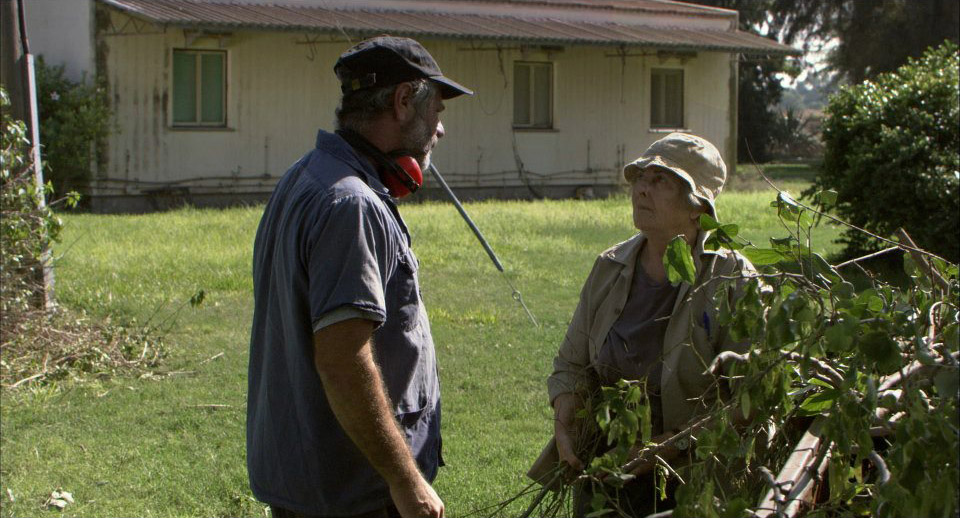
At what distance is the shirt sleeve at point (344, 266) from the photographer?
2703 millimetres

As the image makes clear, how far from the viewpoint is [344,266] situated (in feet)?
8.91

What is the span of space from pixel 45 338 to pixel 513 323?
3.65 meters

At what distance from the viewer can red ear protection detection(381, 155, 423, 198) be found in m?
3.10

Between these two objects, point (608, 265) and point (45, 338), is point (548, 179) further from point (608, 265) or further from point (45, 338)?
point (608, 265)

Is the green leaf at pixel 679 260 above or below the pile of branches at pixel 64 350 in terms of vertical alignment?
above

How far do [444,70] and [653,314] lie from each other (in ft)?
60.6

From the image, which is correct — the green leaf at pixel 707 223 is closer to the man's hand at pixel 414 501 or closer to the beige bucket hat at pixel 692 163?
the man's hand at pixel 414 501

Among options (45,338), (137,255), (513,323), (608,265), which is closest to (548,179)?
(137,255)

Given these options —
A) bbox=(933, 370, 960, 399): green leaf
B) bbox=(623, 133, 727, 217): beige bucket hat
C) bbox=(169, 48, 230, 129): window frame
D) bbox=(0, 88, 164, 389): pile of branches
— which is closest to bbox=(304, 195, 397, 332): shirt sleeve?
bbox=(623, 133, 727, 217): beige bucket hat

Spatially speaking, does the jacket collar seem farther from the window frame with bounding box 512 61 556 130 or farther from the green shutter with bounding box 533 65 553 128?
the green shutter with bounding box 533 65 553 128

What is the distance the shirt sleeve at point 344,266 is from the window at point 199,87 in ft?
56.0

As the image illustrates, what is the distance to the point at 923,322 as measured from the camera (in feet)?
7.42

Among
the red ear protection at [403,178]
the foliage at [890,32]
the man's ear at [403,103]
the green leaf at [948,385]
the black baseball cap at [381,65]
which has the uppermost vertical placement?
the foliage at [890,32]

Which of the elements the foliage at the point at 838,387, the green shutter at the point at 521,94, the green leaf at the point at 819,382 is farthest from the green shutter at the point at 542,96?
the green leaf at the point at 819,382
